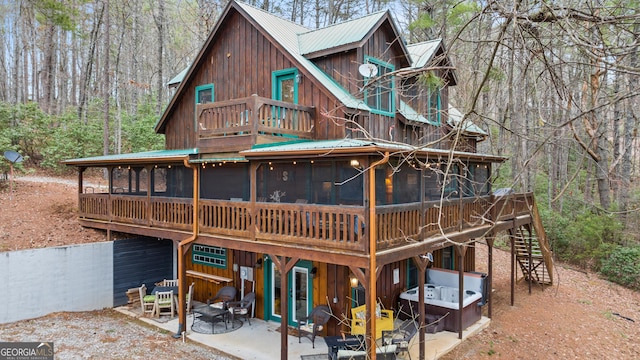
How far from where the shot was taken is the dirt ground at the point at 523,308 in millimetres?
10484

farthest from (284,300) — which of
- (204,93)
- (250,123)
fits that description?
(204,93)

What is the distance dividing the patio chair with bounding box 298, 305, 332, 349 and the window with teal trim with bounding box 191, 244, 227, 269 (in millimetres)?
3621

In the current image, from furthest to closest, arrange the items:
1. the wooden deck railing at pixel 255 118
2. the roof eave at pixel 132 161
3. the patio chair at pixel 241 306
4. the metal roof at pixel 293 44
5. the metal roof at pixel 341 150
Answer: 1. the patio chair at pixel 241 306
2. the roof eave at pixel 132 161
3. the metal roof at pixel 293 44
4. the wooden deck railing at pixel 255 118
5. the metal roof at pixel 341 150

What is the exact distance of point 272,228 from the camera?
9.61 meters

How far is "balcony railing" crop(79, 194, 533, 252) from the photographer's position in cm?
827

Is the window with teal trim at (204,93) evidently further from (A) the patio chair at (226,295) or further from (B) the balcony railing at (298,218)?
(A) the patio chair at (226,295)

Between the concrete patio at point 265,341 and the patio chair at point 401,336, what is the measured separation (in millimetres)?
333

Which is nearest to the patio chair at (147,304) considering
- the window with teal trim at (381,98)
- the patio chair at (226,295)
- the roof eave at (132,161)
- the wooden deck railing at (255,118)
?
the patio chair at (226,295)

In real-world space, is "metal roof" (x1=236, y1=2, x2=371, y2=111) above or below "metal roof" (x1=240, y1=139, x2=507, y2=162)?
above

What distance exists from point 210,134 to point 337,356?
21.0 ft

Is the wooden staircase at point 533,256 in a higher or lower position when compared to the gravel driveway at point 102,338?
higher

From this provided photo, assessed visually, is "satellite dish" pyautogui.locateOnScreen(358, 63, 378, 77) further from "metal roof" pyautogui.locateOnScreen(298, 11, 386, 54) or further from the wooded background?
the wooded background

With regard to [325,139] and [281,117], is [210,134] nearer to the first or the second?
[281,117]

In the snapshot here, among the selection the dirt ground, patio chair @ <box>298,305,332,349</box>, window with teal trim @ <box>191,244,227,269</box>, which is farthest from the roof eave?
patio chair @ <box>298,305,332,349</box>
